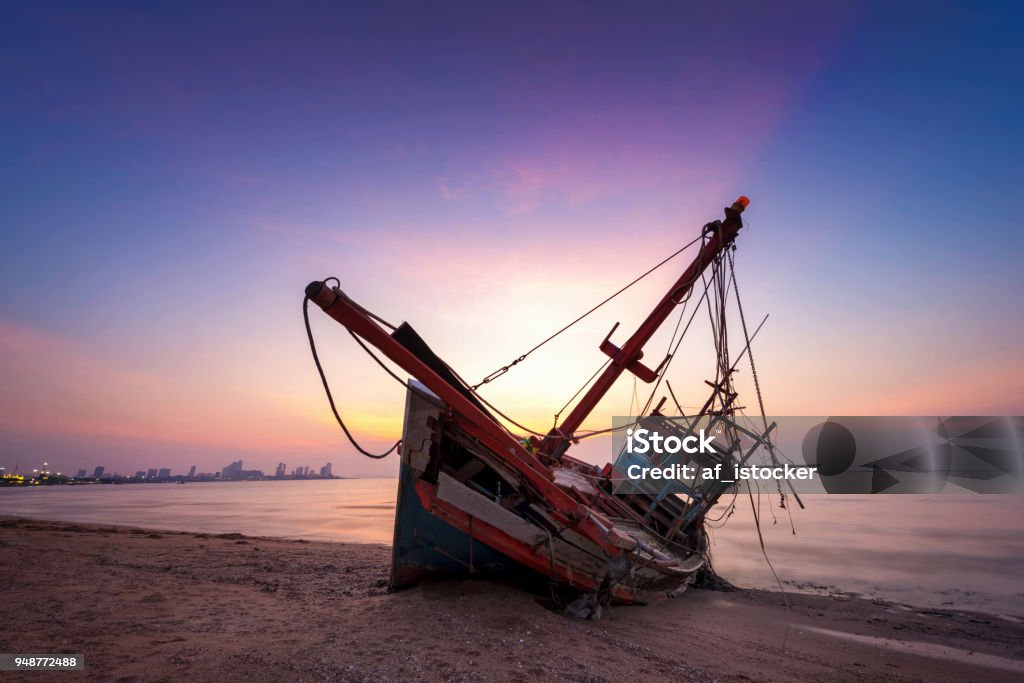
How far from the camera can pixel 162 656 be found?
4988 millimetres

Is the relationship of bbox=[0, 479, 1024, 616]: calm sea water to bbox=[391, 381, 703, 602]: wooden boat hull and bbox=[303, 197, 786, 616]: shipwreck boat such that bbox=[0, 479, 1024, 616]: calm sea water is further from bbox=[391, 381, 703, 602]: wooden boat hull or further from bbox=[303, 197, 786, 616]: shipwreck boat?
bbox=[391, 381, 703, 602]: wooden boat hull

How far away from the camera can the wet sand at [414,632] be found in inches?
196

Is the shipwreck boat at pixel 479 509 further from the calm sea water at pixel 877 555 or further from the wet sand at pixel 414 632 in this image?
the calm sea water at pixel 877 555

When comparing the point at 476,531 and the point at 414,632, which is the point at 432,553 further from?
the point at 414,632

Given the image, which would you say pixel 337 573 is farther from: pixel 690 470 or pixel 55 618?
pixel 690 470

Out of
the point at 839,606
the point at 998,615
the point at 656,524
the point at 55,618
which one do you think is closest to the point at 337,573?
the point at 55,618

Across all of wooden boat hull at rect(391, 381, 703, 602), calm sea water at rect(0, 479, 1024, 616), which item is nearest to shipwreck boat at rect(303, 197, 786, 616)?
wooden boat hull at rect(391, 381, 703, 602)

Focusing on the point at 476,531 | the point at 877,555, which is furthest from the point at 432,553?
the point at 877,555

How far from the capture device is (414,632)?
5.83 meters

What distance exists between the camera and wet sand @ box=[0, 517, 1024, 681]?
4969 mm

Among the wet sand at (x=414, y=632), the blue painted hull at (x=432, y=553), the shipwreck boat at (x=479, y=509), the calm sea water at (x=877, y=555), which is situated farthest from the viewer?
the calm sea water at (x=877, y=555)

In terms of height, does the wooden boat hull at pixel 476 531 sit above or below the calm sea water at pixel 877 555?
above

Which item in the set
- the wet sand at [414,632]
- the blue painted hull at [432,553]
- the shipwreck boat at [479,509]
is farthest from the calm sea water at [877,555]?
the blue painted hull at [432,553]

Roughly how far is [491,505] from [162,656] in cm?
410
